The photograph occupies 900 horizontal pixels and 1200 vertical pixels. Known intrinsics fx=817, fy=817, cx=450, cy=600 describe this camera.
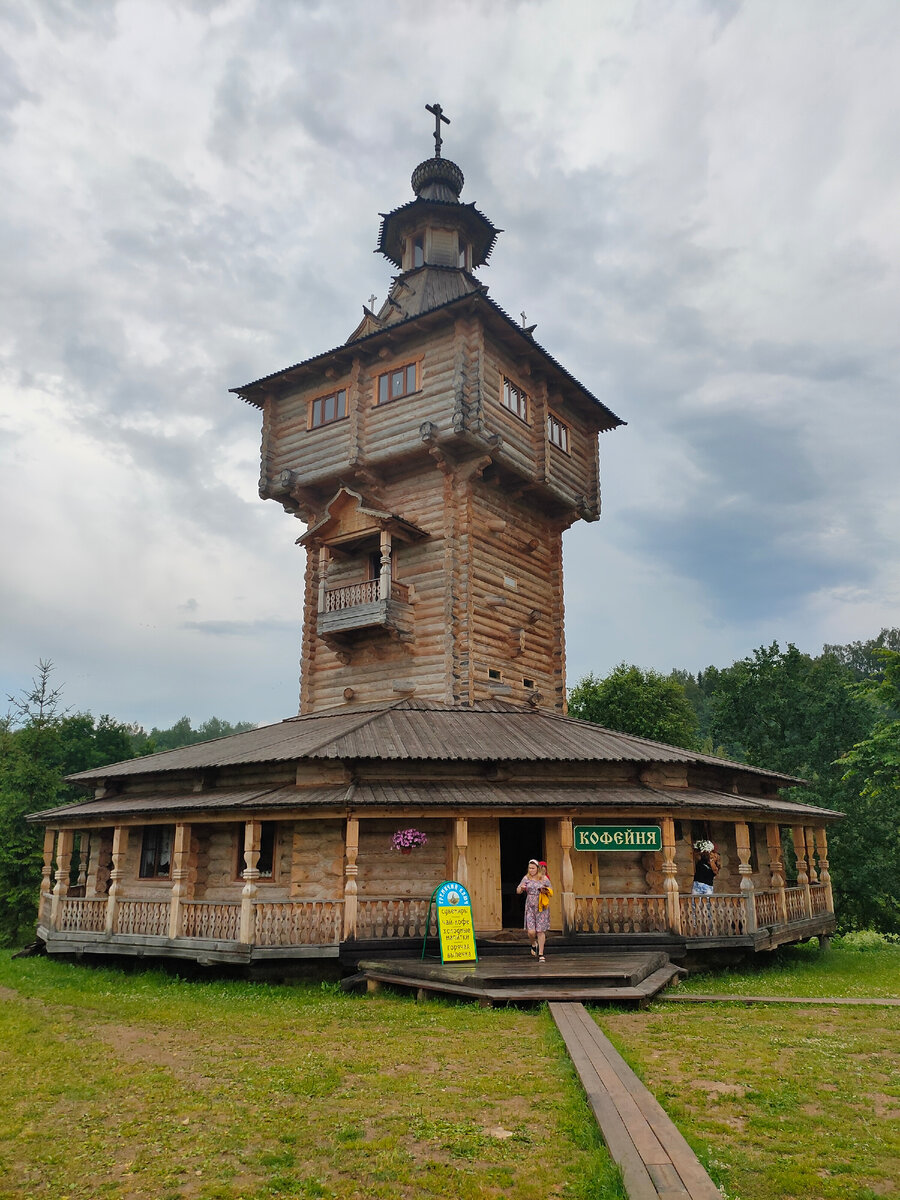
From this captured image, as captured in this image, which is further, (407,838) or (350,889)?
(407,838)

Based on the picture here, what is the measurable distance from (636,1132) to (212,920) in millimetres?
12316

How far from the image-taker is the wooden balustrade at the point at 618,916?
57.3 feet

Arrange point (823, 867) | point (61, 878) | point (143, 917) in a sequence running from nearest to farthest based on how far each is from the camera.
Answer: point (143, 917) → point (61, 878) → point (823, 867)

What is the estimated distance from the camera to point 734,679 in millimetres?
45094

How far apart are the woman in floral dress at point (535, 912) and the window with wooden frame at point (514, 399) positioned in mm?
14734

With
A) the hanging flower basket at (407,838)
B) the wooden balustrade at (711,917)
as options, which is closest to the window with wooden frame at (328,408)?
the hanging flower basket at (407,838)

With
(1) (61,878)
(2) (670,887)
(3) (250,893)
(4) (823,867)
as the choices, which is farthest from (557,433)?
(1) (61,878)

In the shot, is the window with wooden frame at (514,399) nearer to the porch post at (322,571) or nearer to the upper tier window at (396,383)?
the upper tier window at (396,383)

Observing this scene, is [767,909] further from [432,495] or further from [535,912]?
[432,495]

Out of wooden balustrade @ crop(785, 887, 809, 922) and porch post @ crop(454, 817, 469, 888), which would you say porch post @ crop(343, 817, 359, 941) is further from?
wooden balustrade @ crop(785, 887, 809, 922)

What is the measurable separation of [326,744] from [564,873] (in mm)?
5920

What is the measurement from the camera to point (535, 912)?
16.4 metres

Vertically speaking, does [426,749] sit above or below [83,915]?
above

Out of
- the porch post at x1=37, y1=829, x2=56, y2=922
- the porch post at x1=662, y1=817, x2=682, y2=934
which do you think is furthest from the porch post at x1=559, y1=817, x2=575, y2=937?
the porch post at x1=37, y1=829, x2=56, y2=922
